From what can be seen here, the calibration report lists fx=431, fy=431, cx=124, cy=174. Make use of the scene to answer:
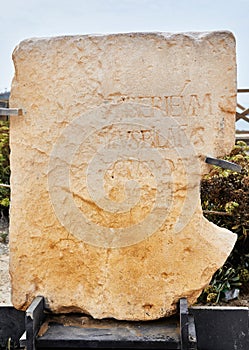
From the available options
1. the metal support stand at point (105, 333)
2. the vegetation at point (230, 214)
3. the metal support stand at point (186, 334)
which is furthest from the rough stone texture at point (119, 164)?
the vegetation at point (230, 214)

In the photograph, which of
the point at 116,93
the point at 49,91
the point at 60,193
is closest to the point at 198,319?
the point at 60,193

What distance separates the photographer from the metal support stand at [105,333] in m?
2.26

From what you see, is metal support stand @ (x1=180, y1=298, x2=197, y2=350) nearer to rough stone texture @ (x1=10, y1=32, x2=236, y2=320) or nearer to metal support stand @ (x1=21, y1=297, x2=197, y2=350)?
metal support stand @ (x1=21, y1=297, x2=197, y2=350)

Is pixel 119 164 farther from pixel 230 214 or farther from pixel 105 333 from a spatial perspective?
pixel 230 214

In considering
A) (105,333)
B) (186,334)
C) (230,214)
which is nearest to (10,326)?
(105,333)

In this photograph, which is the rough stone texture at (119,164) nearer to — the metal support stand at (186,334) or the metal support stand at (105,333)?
the metal support stand at (105,333)

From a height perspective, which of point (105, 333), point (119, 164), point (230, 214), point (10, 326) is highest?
point (119, 164)

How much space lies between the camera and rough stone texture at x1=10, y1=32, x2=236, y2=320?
240 cm

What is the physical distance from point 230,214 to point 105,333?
185cm

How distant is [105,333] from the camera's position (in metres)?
2.40

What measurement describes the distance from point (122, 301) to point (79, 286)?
27cm

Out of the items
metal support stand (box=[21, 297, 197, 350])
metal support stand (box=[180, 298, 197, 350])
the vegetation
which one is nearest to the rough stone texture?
metal support stand (box=[21, 297, 197, 350])

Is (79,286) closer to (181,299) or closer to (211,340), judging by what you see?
(181,299)

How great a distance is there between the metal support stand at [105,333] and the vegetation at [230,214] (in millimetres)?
1256
